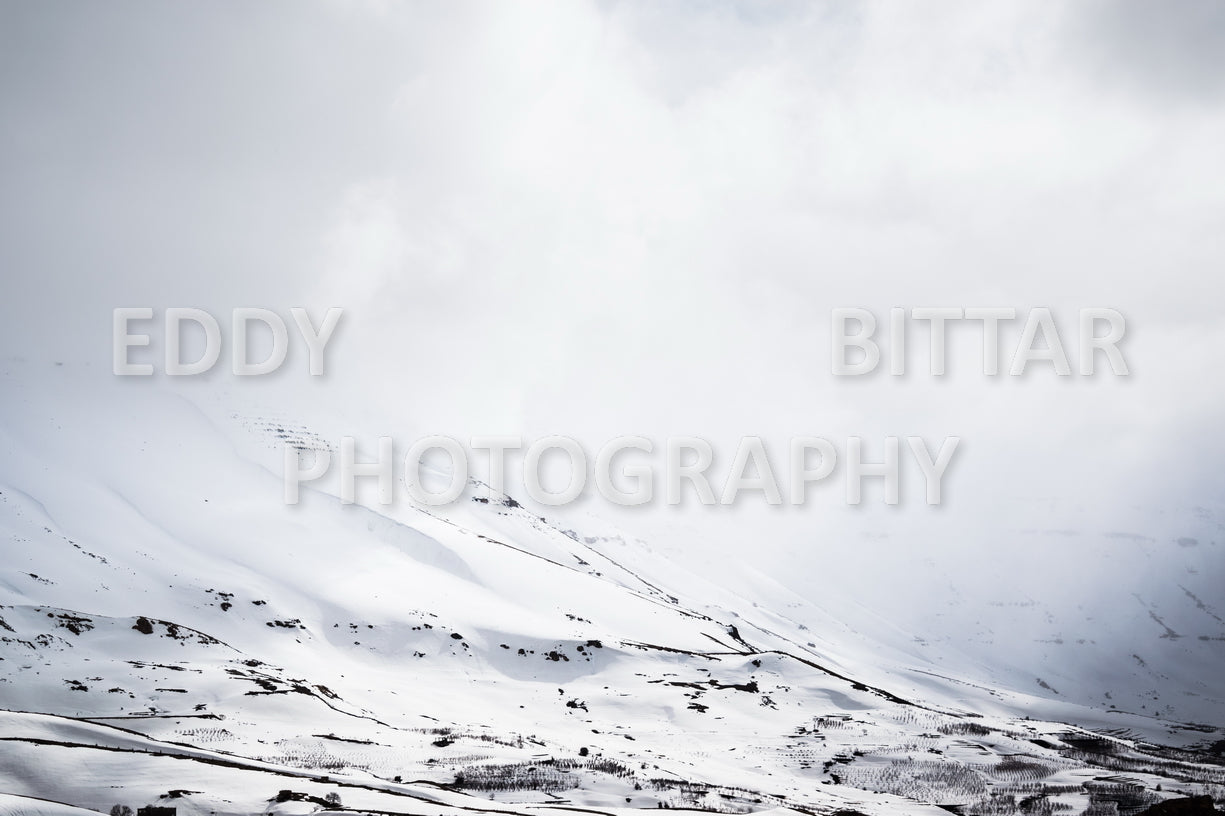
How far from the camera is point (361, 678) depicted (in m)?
67.1

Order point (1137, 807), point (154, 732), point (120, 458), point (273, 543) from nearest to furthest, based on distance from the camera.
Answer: point (1137, 807)
point (154, 732)
point (273, 543)
point (120, 458)

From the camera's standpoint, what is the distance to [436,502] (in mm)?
145250

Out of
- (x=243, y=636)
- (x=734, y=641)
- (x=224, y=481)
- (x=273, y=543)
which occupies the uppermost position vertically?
(x=224, y=481)

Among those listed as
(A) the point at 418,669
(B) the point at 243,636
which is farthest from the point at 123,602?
(A) the point at 418,669

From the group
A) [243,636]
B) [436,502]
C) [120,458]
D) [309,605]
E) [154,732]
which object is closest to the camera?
[154,732]

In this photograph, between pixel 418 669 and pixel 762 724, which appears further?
pixel 418 669

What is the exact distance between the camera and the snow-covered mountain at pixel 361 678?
31891 mm

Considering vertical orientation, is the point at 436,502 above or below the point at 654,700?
above

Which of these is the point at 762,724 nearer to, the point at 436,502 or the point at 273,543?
the point at 273,543

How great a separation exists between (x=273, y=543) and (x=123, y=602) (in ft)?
Answer: 93.7

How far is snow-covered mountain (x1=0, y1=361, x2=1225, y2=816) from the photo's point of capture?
31.9 meters

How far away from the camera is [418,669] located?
242 feet

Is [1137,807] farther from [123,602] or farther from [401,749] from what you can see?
[123,602]

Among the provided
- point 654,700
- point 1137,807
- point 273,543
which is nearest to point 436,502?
point 273,543
